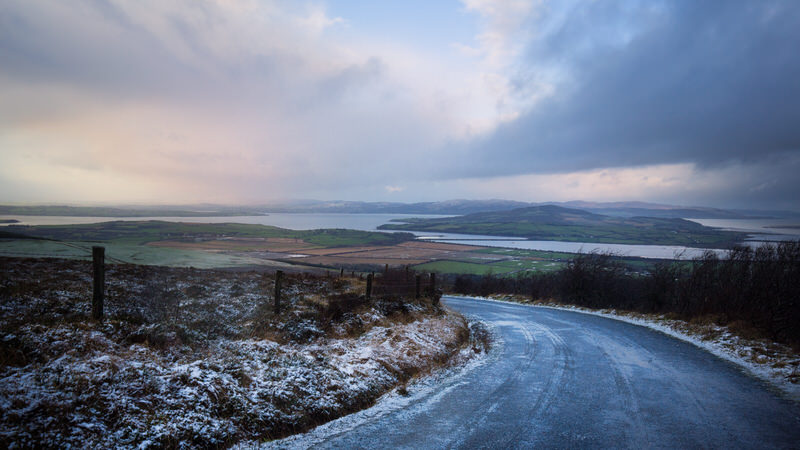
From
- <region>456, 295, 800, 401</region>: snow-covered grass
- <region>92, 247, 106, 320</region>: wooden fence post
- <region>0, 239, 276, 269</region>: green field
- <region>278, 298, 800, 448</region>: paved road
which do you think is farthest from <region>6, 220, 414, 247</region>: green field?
<region>456, 295, 800, 401</region>: snow-covered grass

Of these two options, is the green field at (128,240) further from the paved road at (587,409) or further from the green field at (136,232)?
the paved road at (587,409)

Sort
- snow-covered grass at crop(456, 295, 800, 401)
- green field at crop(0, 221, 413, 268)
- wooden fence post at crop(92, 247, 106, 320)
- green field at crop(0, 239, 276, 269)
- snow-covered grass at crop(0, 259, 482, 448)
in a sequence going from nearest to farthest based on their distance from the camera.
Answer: snow-covered grass at crop(0, 259, 482, 448) < wooden fence post at crop(92, 247, 106, 320) < snow-covered grass at crop(456, 295, 800, 401) < green field at crop(0, 239, 276, 269) < green field at crop(0, 221, 413, 268)

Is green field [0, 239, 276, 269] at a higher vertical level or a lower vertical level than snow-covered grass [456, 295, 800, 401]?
higher

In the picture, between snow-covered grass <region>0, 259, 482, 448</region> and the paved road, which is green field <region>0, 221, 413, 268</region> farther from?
the paved road

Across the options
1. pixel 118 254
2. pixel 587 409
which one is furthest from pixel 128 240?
pixel 587 409

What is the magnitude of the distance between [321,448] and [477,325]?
1368 cm

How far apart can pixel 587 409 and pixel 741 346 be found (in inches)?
365

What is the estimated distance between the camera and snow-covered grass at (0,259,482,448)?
574cm

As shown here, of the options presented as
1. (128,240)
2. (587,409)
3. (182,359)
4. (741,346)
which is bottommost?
(741,346)

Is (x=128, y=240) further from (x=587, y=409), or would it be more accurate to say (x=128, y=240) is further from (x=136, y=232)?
(x=587, y=409)

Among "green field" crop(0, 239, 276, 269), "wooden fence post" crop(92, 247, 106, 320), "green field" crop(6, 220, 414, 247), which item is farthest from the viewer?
"green field" crop(6, 220, 414, 247)

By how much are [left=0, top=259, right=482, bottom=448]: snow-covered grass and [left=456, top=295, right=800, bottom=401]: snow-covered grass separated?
8.41m

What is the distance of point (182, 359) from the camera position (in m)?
8.12

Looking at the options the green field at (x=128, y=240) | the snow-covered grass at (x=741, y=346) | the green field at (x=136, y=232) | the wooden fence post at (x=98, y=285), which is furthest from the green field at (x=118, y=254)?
the snow-covered grass at (x=741, y=346)
